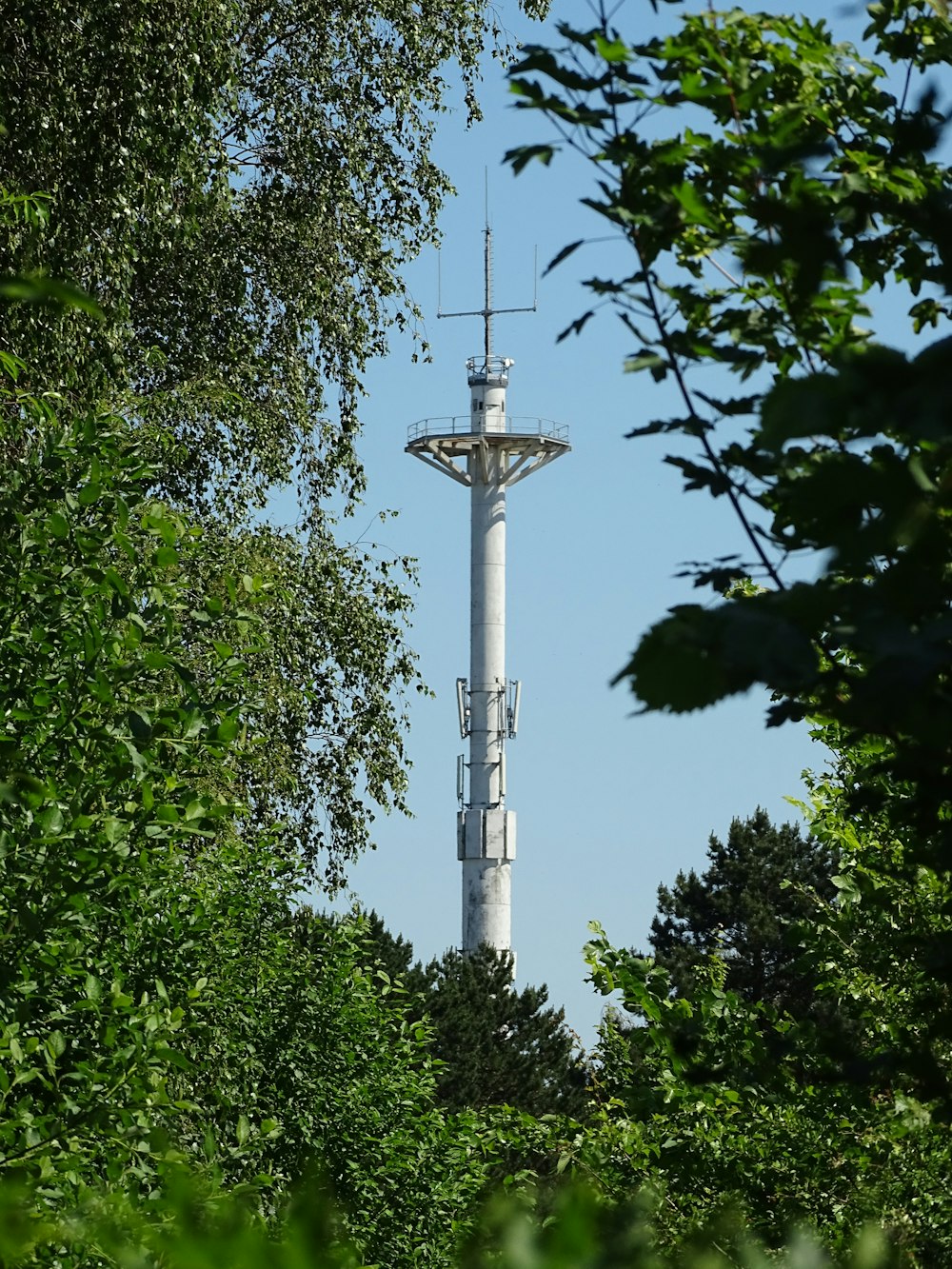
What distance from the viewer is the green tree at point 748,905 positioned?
109ft

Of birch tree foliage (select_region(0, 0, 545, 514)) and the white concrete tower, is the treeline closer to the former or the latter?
birch tree foliage (select_region(0, 0, 545, 514))

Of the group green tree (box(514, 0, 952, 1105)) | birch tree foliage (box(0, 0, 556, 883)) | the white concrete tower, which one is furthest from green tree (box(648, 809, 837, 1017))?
green tree (box(514, 0, 952, 1105))

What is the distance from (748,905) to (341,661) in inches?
905

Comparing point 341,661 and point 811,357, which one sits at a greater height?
point 341,661

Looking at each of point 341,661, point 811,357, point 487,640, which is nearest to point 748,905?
point 487,640

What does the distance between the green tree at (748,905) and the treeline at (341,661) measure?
2165cm

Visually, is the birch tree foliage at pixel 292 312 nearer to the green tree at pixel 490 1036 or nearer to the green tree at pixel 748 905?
the green tree at pixel 490 1036

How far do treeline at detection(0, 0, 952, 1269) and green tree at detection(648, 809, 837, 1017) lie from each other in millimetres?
21650

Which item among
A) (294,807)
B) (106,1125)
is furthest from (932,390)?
(294,807)

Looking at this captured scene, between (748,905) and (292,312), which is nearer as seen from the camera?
(292,312)

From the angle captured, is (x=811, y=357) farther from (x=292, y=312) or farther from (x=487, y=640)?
(x=487, y=640)

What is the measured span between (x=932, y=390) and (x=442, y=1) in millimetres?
12844

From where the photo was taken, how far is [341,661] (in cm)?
1295

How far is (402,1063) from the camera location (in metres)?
8.61
